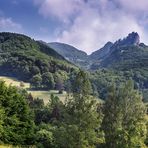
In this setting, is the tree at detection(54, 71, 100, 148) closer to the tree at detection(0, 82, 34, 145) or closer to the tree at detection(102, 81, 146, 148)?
the tree at detection(102, 81, 146, 148)

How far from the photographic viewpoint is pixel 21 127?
263 feet

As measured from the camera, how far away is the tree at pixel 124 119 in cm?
6969

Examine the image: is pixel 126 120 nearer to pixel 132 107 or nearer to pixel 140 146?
pixel 132 107

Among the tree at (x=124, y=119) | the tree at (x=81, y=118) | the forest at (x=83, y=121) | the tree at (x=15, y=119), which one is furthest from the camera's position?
the tree at (x=15, y=119)

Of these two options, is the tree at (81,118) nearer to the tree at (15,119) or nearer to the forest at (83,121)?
the forest at (83,121)

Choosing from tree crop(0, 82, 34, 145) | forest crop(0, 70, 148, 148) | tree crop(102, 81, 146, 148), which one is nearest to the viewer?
forest crop(0, 70, 148, 148)

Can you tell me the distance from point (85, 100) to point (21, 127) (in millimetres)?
23009

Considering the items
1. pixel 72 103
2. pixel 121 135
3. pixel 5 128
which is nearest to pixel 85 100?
pixel 72 103

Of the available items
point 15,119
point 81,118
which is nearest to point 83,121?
point 81,118

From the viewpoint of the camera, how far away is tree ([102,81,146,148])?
229 ft

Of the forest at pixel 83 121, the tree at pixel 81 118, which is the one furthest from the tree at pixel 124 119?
the tree at pixel 81 118

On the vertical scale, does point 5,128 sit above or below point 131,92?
below

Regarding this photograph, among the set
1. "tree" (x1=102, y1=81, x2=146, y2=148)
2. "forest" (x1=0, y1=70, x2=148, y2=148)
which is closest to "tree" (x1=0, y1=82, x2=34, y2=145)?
"forest" (x1=0, y1=70, x2=148, y2=148)

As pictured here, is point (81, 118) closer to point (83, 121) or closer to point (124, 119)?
point (83, 121)
